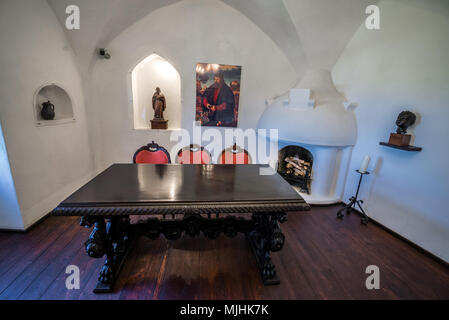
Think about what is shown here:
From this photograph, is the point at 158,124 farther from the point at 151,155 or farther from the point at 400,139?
the point at 400,139

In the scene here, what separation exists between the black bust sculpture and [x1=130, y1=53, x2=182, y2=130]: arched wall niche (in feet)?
11.2

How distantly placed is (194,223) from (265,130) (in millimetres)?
2255

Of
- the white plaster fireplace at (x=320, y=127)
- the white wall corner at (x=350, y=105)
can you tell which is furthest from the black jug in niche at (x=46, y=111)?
the white wall corner at (x=350, y=105)

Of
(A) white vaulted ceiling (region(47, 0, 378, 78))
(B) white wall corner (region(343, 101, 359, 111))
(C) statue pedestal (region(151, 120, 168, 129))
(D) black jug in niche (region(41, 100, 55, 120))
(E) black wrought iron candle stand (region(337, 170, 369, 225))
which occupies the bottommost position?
(E) black wrought iron candle stand (region(337, 170, 369, 225))

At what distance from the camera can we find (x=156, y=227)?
1.88 m

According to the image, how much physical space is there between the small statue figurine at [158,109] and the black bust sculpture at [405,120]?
3.63m

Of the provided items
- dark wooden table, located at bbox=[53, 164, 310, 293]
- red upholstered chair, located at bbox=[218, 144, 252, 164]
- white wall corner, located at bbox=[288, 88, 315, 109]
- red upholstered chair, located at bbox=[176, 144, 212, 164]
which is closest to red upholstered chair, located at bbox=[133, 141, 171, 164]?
red upholstered chair, located at bbox=[176, 144, 212, 164]

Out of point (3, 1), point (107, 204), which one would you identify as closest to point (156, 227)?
point (107, 204)

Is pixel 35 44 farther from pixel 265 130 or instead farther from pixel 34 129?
pixel 265 130

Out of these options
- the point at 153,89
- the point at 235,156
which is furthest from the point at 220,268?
the point at 153,89

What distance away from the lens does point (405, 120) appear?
7.66ft

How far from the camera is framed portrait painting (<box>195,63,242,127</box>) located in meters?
3.59

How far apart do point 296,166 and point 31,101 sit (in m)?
3.89

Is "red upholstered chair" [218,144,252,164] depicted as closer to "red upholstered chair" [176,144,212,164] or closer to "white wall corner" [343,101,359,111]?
"red upholstered chair" [176,144,212,164]
